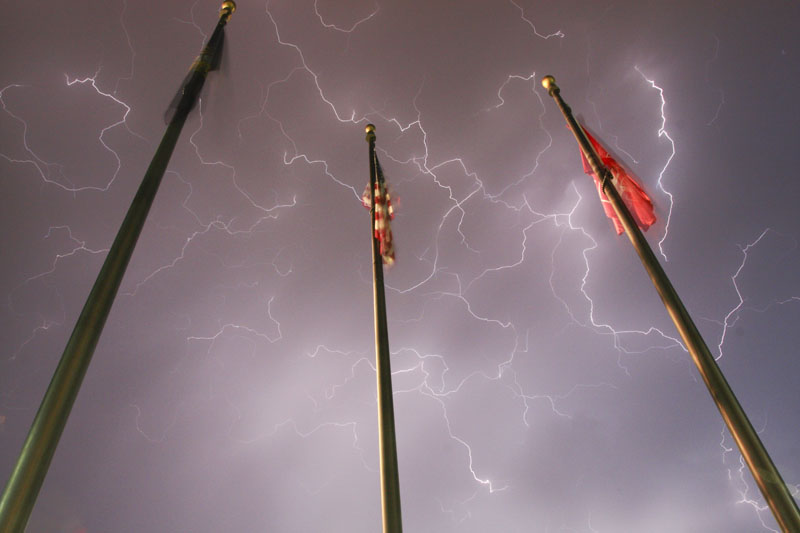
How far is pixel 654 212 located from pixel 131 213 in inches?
237

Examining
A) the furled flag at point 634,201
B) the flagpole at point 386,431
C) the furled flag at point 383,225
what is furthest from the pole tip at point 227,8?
the furled flag at point 634,201

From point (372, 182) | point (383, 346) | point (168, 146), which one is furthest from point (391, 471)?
point (372, 182)

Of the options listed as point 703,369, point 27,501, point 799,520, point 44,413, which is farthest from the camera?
point 703,369

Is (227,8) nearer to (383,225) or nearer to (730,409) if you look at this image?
(383,225)

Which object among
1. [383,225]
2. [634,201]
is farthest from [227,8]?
[634,201]

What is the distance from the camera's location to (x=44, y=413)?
7.65ft

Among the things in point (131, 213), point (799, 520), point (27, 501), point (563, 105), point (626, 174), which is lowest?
point (799, 520)

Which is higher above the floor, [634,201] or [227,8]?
[227,8]

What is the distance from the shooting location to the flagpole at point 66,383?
216cm

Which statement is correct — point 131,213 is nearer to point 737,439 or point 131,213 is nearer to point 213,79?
point 213,79

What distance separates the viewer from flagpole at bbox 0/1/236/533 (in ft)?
7.07

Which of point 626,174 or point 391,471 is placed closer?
point 391,471

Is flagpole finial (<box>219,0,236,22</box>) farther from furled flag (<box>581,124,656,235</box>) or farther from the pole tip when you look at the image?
furled flag (<box>581,124,656,235</box>)

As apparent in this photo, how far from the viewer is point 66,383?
2.42m
